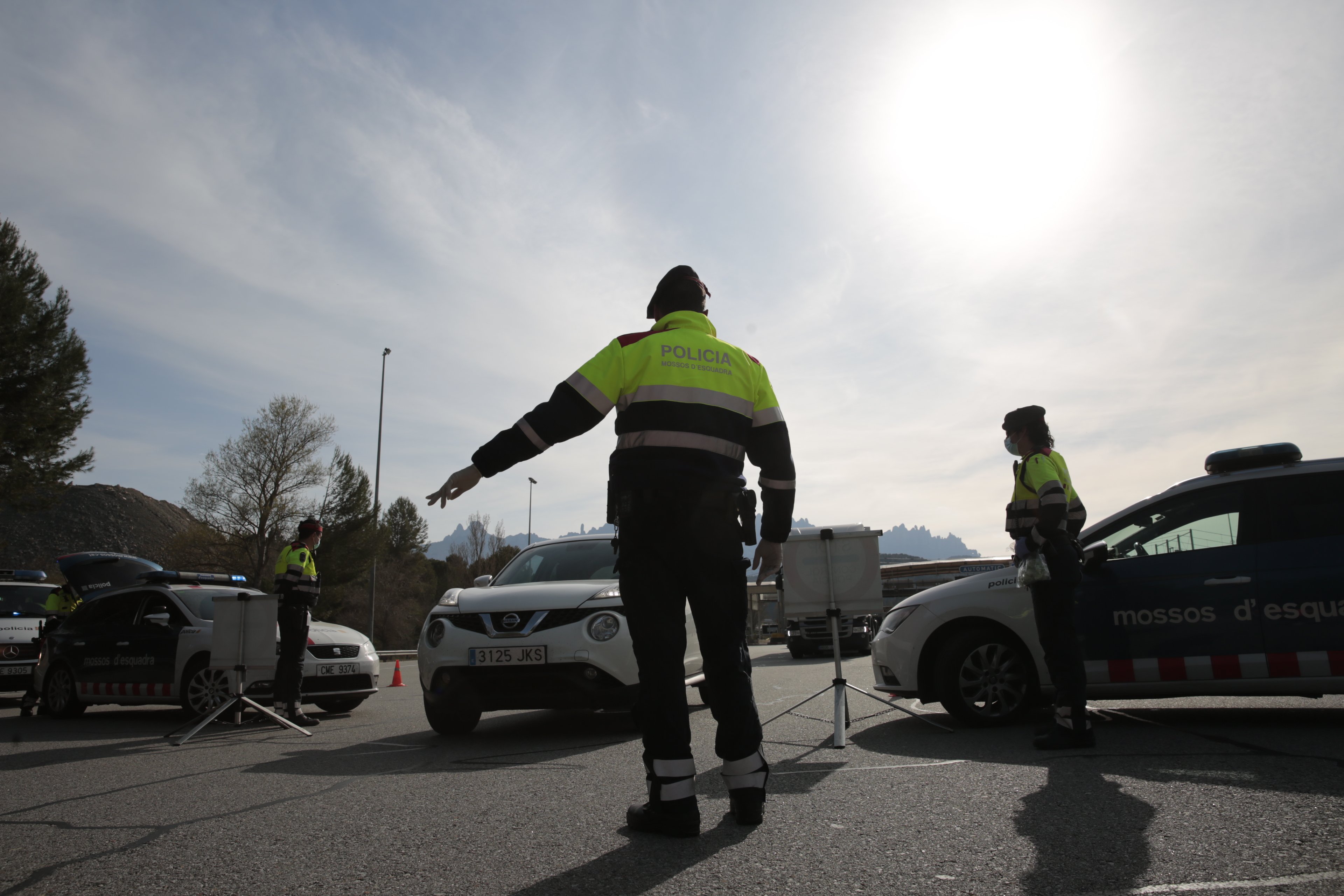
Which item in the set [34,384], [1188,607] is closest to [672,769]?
[1188,607]

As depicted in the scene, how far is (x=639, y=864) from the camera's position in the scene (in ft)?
9.33

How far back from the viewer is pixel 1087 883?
2494 millimetres

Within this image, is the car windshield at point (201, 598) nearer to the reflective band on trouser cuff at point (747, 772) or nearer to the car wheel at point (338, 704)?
the car wheel at point (338, 704)

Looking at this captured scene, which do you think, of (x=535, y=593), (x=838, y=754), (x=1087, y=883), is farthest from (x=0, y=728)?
(x=1087, y=883)

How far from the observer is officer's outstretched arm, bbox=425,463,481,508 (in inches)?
138

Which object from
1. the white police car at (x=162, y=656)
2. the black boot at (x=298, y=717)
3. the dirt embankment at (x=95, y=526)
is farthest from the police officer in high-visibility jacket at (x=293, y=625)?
the dirt embankment at (x=95, y=526)

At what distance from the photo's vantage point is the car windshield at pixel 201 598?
31.7 ft

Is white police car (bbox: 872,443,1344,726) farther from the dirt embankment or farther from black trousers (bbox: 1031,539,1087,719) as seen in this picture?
the dirt embankment

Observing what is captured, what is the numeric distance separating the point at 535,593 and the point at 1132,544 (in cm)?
413

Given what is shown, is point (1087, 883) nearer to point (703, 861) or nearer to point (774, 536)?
point (703, 861)

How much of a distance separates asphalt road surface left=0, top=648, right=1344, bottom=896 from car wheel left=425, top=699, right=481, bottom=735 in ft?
1.11

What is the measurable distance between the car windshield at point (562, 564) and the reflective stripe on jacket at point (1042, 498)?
3.19 m

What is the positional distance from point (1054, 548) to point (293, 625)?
21.9ft

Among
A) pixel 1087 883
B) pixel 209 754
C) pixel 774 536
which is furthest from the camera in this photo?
pixel 209 754
